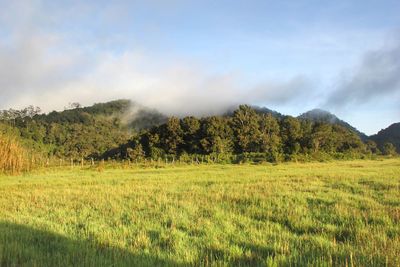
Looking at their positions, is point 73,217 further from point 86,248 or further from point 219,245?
point 219,245

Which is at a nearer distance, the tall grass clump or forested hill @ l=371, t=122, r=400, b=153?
the tall grass clump

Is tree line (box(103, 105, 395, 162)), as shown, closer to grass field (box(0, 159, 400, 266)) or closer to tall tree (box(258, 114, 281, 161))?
tall tree (box(258, 114, 281, 161))

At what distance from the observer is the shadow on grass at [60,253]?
579cm

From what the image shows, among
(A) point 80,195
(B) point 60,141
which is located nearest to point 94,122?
(B) point 60,141

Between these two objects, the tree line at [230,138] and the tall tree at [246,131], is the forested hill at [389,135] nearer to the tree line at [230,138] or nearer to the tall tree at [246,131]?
the tree line at [230,138]

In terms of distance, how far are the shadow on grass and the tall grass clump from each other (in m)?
20.6

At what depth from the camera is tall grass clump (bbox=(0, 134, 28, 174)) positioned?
26.3 meters

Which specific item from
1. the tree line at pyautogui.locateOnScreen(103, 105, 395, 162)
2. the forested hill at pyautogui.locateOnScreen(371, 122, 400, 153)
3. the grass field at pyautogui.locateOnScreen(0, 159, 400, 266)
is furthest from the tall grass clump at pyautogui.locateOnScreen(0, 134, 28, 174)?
the forested hill at pyautogui.locateOnScreen(371, 122, 400, 153)

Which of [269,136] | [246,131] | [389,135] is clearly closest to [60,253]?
[269,136]

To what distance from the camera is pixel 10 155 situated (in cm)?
2695

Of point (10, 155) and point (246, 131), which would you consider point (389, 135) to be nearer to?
point (246, 131)

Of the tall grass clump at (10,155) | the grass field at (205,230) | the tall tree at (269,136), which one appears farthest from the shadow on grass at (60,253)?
the tall tree at (269,136)

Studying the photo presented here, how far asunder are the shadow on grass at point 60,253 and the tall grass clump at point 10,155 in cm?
2060

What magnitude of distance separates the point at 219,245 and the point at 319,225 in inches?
109
